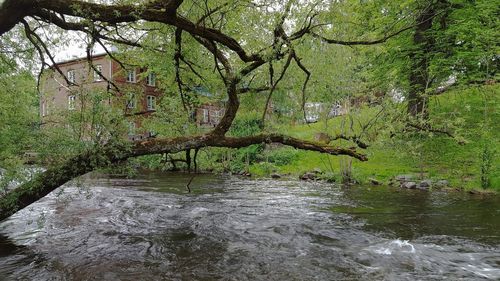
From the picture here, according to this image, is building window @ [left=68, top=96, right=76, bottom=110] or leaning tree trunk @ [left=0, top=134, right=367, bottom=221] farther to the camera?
building window @ [left=68, top=96, right=76, bottom=110]

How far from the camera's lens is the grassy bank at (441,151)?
14.6 meters

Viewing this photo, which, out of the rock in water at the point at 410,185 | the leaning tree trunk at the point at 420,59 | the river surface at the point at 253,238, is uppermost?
the leaning tree trunk at the point at 420,59

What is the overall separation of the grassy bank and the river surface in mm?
2355

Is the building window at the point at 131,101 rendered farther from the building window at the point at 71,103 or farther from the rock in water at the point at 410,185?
the rock in water at the point at 410,185

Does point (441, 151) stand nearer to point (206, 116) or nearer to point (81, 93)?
point (206, 116)

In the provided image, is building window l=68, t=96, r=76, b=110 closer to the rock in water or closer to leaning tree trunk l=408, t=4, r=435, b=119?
the rock in water

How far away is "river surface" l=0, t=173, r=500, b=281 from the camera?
7.22m

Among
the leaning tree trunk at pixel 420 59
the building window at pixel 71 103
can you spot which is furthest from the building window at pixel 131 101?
the leaning tree trunk at pixel 420 59

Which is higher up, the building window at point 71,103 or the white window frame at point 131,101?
the white window frame at point 131,101

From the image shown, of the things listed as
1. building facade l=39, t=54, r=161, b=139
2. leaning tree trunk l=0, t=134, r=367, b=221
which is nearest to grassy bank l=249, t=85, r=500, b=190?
leaning tree trunk l=0, t=134, r=367, b=221

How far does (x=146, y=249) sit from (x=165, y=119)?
4498 mm

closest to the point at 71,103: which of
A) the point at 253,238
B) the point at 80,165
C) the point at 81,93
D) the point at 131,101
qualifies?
the point at 81,93

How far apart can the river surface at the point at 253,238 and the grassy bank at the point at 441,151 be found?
92.7 inches

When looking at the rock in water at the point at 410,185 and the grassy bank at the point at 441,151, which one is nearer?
the grassy bank at the point at 441,151
